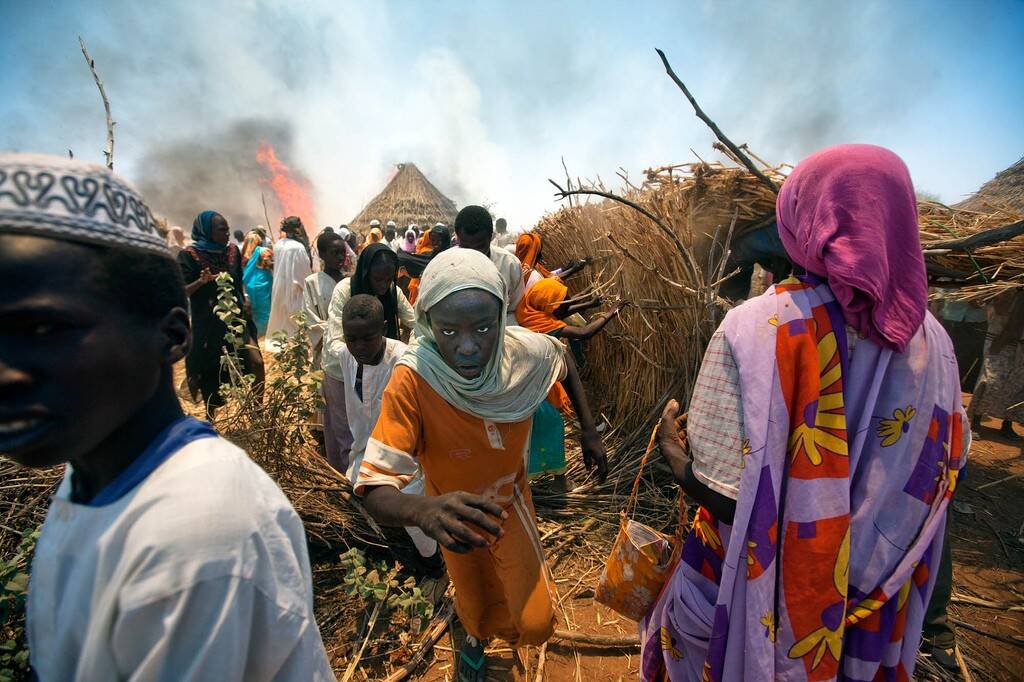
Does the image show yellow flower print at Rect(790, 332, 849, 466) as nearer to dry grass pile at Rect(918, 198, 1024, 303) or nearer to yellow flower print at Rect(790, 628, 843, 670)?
yellow flower print at Rect(790, 628, 843, 670)

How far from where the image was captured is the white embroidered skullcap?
2.01 feet

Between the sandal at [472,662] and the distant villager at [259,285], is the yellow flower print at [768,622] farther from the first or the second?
the distant villager at [259,285]

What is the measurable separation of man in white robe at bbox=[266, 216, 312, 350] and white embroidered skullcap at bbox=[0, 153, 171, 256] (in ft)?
18.2

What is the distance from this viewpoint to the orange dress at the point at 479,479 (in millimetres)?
1734

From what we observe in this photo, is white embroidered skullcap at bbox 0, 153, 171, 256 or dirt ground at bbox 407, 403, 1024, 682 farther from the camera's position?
dirt ground at bbox 407, 403, 1024, 682

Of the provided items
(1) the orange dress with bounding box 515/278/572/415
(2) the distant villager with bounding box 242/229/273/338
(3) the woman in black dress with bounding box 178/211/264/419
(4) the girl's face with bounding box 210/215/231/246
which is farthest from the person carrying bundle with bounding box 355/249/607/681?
(2) the distant villager with bounding box 242/229/273/338

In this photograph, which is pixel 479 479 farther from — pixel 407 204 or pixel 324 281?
pixel 407 204

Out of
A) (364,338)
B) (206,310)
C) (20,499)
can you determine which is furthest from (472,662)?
(206,310)

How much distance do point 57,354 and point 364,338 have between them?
216 cm

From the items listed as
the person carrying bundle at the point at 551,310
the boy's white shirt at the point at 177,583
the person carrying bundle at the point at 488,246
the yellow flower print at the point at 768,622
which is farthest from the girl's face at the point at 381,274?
the yellow flower print at the point at 768,622

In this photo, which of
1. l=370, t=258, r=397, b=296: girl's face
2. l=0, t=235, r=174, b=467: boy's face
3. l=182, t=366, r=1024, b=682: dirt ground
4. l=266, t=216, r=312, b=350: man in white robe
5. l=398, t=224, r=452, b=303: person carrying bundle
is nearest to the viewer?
l=0, t=235, r=174, b=467: boy's face

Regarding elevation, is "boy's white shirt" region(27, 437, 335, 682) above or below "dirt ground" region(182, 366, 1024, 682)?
above

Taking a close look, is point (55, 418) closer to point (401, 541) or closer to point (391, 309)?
point (401, 541)

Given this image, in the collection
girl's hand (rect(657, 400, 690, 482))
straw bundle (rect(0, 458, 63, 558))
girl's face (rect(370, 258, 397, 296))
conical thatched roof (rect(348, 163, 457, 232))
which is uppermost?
conical thatched roof (rect(348, 163, 457, 232))
